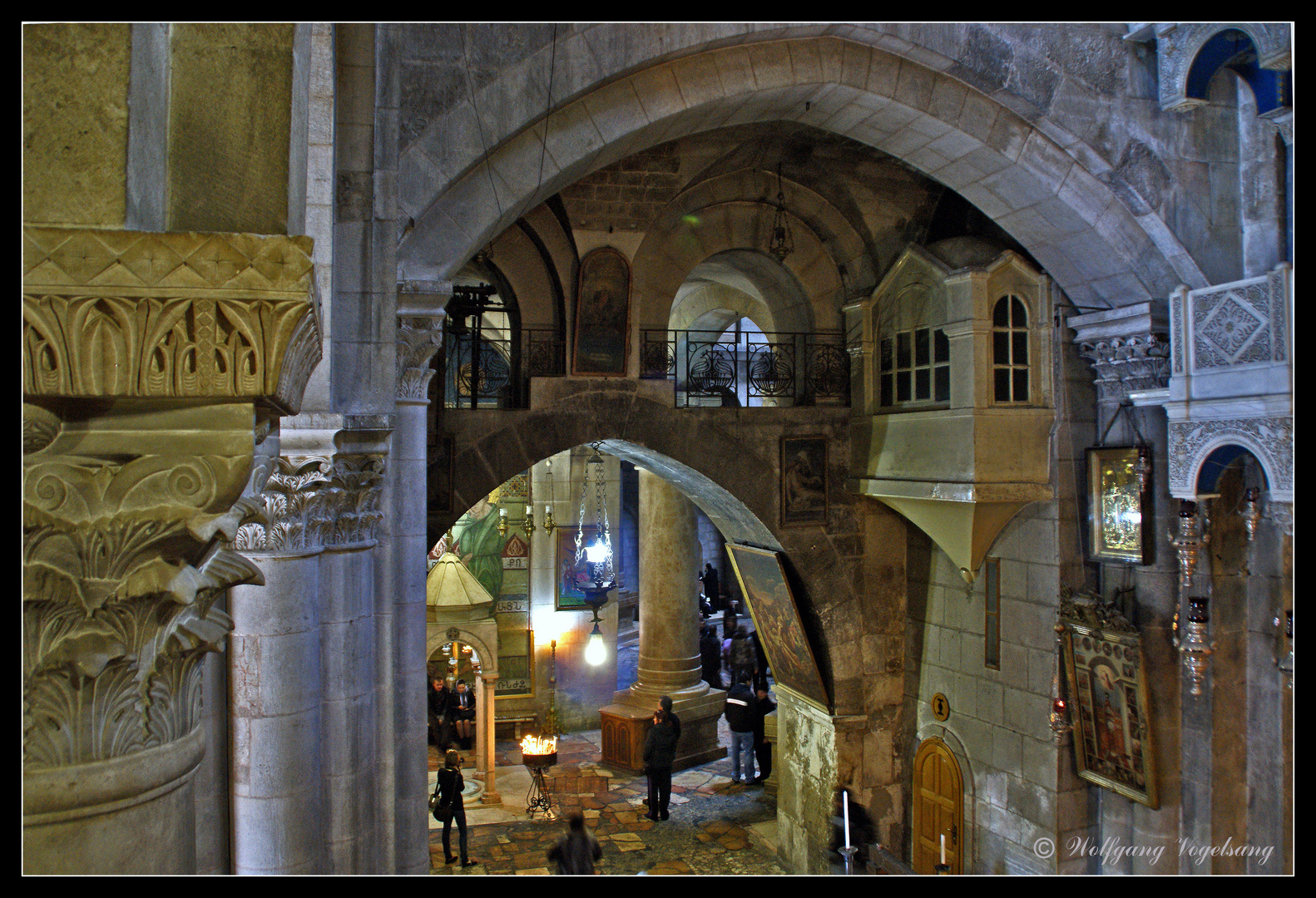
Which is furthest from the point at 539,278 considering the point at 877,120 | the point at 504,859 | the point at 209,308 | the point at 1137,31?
the point at 209,308

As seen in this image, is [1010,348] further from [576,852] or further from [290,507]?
[290,507]

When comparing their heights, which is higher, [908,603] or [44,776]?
[44,776]

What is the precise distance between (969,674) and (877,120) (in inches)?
193

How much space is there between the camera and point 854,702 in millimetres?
9211

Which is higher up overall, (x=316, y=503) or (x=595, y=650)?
(x=316, y=503)

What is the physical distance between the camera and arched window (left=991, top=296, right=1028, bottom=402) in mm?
7559

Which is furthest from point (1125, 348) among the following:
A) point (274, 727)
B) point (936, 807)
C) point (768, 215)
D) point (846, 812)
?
point (274, 727)

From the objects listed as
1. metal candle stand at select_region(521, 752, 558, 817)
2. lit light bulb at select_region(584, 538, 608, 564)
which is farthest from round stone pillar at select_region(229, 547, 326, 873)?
lit light bulb at select_region(584, 538, 608, 564)

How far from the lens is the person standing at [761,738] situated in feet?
36.5

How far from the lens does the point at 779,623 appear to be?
31.6 ft

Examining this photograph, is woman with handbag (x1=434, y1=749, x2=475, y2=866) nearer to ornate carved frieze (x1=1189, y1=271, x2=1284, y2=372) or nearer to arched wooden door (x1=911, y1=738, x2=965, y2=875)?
arched wooden door (x1=911, y1=738, x2=965, y2=875)

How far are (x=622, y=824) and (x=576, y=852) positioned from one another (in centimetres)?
366

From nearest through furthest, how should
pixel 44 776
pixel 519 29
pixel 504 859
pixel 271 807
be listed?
pixel 44 776, pixel 271 807, pixel 519 29, pixel 504 859

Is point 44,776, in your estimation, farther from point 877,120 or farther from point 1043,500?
point 1043,500
